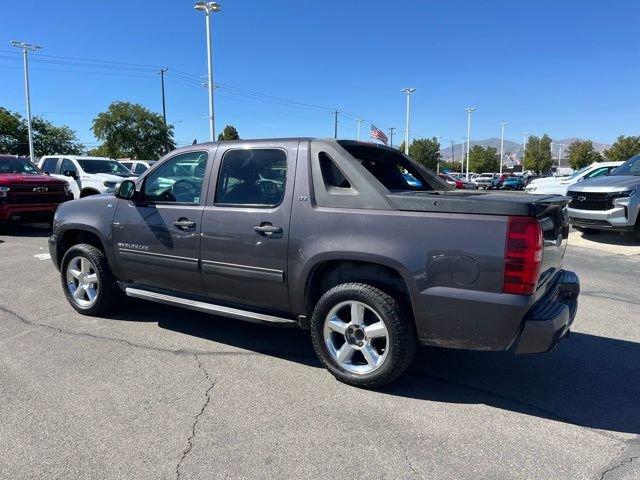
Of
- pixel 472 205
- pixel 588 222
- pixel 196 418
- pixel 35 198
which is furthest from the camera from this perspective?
pixel 35 198

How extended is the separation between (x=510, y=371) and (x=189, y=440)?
2.53 meters

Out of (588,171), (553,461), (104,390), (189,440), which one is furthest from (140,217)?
(588,171)

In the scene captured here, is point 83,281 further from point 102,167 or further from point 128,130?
point 128,130

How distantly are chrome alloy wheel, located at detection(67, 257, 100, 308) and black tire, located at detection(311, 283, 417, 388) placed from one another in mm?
2743

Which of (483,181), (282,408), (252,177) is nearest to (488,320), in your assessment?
(282,408)

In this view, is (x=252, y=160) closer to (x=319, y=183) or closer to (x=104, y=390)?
(x=319, y=183)

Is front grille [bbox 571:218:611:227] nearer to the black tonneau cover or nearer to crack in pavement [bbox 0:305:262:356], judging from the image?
the black tonneau cover

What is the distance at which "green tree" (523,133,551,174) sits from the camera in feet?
303

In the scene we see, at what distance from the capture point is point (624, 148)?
7675 centimetres

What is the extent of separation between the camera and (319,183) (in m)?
3.83

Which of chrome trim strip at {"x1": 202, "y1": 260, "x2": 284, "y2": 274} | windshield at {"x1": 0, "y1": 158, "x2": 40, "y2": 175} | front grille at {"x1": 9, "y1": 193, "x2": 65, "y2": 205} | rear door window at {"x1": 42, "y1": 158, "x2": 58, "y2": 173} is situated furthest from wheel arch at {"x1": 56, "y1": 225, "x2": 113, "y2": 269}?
rear door window at {"x1": 42, "y1": 158, "x2": 58, "y2": 173}

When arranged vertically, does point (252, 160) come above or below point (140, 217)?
above

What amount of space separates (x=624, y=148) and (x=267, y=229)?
287 ft

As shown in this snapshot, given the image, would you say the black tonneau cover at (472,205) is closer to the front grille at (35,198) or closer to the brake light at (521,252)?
the brake light at (521,252)
